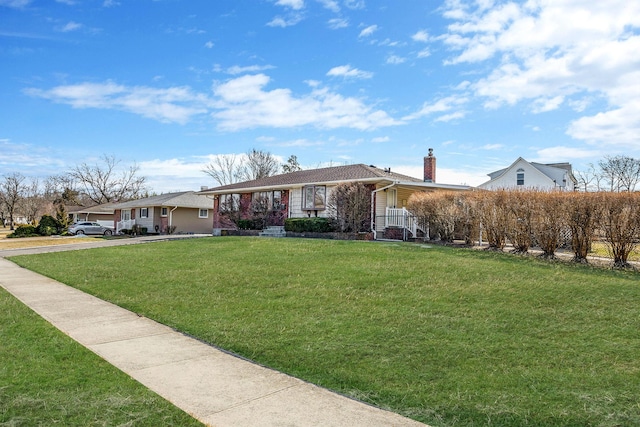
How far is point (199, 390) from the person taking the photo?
4.29 metres

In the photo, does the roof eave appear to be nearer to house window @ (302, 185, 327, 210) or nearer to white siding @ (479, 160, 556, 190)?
house window @ (302, 185, 327, 210)

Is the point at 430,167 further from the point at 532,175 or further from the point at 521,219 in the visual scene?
the point at 532,175

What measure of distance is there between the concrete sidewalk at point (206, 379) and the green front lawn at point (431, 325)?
0.28 meters

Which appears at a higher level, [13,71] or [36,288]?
[13,71]

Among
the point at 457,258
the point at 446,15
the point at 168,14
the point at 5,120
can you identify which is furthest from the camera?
the point at 5,120

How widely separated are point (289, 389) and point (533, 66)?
44.7ft

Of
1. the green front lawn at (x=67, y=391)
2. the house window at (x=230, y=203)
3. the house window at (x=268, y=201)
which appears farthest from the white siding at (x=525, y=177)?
the green front lawn at (x=67, y=391)

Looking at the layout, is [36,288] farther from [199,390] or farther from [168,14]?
[168,14]

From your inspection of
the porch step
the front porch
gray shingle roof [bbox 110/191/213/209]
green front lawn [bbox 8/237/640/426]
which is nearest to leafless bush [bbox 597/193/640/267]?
green front lawn [bbox 8/237/640/426]

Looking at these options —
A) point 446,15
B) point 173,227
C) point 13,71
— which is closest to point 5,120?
point 13,71

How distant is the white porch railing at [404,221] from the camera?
1711 cm

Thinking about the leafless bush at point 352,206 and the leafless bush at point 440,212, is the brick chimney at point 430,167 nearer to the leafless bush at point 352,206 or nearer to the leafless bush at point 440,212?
the leafless bush at point 352,206

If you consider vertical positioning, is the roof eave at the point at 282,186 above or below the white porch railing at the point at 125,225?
above

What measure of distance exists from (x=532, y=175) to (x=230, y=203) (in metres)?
27.3
